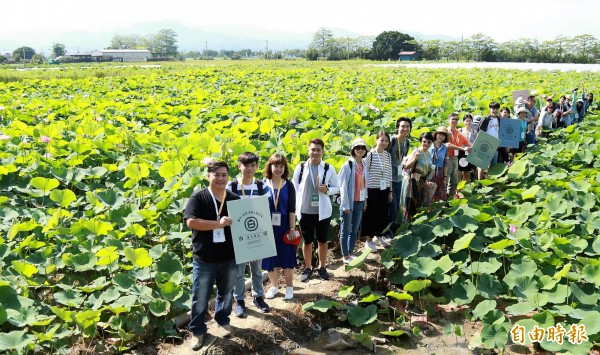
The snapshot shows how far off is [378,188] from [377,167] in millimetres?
209

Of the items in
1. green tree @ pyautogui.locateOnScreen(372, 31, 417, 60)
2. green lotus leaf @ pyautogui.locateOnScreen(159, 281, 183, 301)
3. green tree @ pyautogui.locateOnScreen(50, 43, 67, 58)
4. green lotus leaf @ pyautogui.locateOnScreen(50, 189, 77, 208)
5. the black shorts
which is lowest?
green lotus leaf @ pyautogui.locateOnScreen(159, 281, 183, 301)

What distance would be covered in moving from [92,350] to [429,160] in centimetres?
358

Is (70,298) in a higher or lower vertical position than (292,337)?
higher

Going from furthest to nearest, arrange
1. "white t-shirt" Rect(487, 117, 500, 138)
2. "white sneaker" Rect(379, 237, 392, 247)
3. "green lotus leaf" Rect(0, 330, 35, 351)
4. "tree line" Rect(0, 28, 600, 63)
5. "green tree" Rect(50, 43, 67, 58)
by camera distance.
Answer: "green tree" Rect(50, 43, 67, 58) → "tree line" Rect(0, 28, 600, 63) → "white t-shirt" Rect(487, 117, 500, 138) → "white sneaker" Rect(379, 237, 392, 247) → "green lotus leaf" Rect(0, 330, 35, 351)

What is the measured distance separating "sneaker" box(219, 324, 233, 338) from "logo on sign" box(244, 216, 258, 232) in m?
0.78

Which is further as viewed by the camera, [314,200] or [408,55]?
[408,55]

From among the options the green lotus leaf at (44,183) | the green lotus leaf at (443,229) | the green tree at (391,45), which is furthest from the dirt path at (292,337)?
the green tree at (391,45)

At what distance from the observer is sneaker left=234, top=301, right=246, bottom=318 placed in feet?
12.0

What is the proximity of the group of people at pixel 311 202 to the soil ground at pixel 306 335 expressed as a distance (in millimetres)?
94

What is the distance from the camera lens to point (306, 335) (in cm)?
362

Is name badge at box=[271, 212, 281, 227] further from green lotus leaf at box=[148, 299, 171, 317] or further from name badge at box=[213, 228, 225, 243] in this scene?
green lotus leaf at box=[148, 299, 171, 317]

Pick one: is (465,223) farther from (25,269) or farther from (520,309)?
(25,269)

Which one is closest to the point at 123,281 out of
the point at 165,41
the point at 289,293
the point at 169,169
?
the point at 289,293

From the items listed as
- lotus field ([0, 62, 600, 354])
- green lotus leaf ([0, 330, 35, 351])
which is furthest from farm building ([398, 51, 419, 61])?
green lotus leaf ([0, 330, 35, 351])
